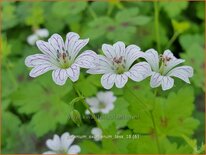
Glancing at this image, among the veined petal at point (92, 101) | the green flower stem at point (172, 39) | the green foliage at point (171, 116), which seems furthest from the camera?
the green flower stem at point (172, 39)

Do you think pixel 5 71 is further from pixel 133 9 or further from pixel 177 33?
pixel 177 33

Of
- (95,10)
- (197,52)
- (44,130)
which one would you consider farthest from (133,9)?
(44,130)

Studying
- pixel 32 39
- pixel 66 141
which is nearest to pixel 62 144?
pixel 66 141

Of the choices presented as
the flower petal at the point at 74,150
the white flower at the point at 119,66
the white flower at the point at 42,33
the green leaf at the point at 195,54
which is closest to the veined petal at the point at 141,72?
the white flower at the point at 119,66

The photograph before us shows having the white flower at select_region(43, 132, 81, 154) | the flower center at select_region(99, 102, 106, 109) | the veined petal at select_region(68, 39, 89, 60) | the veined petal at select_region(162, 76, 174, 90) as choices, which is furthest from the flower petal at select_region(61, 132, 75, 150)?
the veined petal at select_region(162, 76, 174, 90)

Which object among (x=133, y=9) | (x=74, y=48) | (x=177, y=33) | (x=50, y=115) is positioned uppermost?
(x=133, y=9)

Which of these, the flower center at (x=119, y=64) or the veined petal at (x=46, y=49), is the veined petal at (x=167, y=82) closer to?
the flower center at (x=119, y=64)
